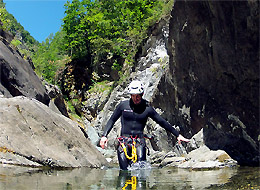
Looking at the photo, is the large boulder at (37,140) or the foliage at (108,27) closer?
the large boulder at (37,140)

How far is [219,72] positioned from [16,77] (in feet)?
37.2

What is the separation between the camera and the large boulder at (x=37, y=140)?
7.12 meters

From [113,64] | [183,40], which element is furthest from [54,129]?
[113,64]

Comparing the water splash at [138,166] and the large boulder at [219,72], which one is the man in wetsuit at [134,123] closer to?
the water splash at [138,166]

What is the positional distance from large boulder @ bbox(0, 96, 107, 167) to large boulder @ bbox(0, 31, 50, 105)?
6483 millimetres

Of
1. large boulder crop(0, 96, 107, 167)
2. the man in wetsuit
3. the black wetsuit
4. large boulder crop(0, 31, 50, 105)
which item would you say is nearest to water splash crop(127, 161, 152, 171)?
the man in wetsuit

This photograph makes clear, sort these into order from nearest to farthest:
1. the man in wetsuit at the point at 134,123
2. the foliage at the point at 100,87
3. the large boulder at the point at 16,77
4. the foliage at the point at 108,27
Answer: the man in wetsuit at the point at 134,123, the large boulder at the point at 16,77, the foliage at the point at 108,27, the foliage at the point at 100,87

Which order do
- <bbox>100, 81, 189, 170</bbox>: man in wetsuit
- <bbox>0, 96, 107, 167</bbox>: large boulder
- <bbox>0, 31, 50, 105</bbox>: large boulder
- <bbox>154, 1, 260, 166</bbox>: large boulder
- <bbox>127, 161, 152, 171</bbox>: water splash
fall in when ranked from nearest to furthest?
1. <bbox>127, 161, 152, 171</bbox>: water splash
2. <bbox>100, 81, 189, 170</bbox>: man in wetsuit
3. <bbox>0, 96, 107, 167</bbox>: large boulder
4. <bbox>154, 1, 260, 166</bbox>: large boulder
5. <bbox>0, 31, 50, 105</bbox>: large boulder

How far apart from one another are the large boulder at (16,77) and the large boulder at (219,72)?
841cm

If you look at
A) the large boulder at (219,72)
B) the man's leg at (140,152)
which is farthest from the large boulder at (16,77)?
the man's leg at (140,152)

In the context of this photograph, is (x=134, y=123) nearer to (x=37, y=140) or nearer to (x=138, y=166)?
(x=138, y=166)

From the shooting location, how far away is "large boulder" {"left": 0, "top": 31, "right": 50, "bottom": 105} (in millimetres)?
16188

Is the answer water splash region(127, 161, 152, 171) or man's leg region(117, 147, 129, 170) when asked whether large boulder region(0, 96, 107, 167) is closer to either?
man's leg region(117, 147, 129, 170)

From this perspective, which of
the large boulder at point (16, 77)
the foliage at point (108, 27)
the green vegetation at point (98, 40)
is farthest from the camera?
the green vegetation at point (98, 40)
